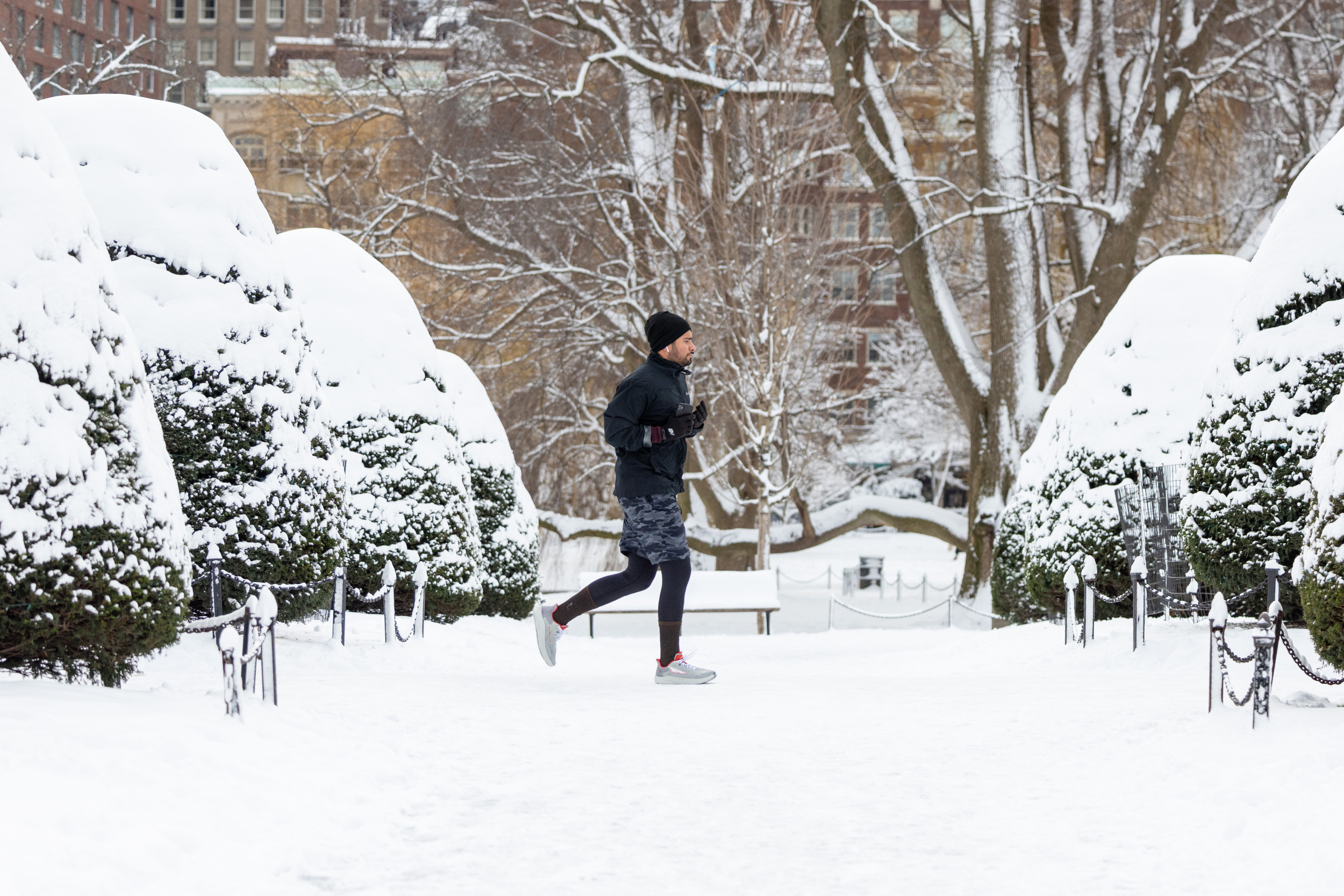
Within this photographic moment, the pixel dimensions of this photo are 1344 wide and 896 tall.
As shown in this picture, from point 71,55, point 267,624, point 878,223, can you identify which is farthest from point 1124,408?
point 71,55

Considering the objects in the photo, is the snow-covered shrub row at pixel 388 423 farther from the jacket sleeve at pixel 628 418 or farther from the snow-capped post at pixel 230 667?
the snow-capped post at pixel 230 667

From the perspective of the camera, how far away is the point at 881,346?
43562 millimetres

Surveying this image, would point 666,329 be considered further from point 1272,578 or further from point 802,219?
point 802,219

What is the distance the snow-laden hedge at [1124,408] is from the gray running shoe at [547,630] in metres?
4.76

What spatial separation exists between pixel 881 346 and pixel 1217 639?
126 feet

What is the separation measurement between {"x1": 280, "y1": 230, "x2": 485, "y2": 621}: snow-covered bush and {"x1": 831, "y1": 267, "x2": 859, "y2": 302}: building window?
34.0ft

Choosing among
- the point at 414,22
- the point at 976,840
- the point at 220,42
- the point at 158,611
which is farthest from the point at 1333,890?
the point at 220,42

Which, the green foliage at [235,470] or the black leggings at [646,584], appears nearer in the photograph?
the black leggings at [646,584]

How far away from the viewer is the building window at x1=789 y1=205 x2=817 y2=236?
19505 mm

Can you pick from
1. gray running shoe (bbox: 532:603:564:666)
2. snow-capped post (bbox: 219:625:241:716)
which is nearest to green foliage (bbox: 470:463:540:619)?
gray running shoe (bbox: 532:603:564:666)

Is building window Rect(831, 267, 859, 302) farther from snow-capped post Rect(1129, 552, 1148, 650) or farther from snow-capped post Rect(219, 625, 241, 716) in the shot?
snow-capped post Rect(219, 625, 241, 716)

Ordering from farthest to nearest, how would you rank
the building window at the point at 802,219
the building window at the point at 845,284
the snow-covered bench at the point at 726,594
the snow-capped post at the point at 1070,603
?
the building window at the point at 845,284
the building window at the point at 802,219
the snow-covered bench at the point at 726,594
the snow-capped post at the point at 1070,603

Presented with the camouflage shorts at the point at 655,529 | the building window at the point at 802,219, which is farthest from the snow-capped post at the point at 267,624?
the building window at the point at 802,219

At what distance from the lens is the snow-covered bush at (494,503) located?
47.3 feet
